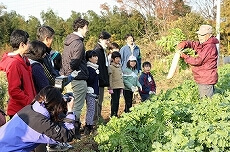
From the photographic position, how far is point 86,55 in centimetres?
639

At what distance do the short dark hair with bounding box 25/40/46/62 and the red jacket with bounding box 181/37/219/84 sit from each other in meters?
2.51

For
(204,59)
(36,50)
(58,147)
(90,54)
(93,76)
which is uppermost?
(36,50)

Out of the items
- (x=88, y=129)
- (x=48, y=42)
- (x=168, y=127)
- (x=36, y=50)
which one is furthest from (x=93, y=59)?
(x=168, y=127)

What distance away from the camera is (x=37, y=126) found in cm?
321

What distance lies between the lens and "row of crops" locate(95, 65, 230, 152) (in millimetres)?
3637

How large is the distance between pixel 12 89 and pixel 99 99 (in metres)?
2.98

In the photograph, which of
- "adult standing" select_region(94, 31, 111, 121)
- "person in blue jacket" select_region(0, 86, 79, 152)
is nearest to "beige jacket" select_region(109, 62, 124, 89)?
"adult standing" select_region(94, 31, 111, 121)

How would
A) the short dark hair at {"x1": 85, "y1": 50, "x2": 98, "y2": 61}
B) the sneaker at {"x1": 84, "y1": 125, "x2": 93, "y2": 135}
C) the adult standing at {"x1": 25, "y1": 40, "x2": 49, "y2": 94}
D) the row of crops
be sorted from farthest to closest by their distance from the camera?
the short dark hair at {"x1": 85, "y1": 50, "x2": 98, "y2": 61} < the sneaker at {"x1": 84, "y1": 125, "x2": 93, "y2": 135} < the adult standing at {"x1": 25, "y1": 40, "x2": 49, "y2": 94} < the row of crops

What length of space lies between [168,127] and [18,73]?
6.08 feet

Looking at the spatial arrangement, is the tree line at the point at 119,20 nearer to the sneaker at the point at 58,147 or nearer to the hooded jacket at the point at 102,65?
the hooded jacket at the point at 102,65

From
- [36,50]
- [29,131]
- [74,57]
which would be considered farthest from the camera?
[74,57]

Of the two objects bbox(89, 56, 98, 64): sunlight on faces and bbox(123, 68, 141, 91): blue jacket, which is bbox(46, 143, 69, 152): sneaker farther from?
bbox(123, 68, 141, 91): blue jacket

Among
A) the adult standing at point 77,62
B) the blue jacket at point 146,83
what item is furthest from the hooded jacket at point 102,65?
the blue jacket at point 146,83

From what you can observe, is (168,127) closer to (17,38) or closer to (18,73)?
(18,73)
